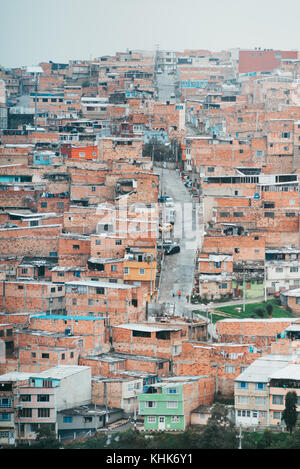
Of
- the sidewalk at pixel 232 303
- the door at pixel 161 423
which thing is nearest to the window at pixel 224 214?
the sidewalk at pixel 232 303

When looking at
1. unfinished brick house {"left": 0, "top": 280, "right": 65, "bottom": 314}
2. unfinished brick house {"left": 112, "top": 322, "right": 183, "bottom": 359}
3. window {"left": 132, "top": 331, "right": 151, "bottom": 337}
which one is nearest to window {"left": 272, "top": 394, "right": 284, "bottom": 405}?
unfinished brick house {"left": 112, "top": 322, "right": 183, "bottom": 359}

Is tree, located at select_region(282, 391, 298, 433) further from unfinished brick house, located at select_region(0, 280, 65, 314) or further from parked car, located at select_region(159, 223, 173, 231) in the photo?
parked car, located at select_region(159, 223, 173, 231)

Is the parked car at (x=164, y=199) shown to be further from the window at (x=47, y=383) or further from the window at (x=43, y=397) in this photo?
the window at (x=43, y=397)

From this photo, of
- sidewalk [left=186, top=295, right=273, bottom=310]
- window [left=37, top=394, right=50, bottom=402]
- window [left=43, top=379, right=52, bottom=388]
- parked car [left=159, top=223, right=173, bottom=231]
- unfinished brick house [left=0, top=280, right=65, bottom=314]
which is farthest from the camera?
parked car [left=159, top=223, right=173, bottom=231]

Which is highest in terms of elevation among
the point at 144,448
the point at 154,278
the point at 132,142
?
the point at 132,142

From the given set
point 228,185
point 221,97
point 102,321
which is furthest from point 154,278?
point 221,97
